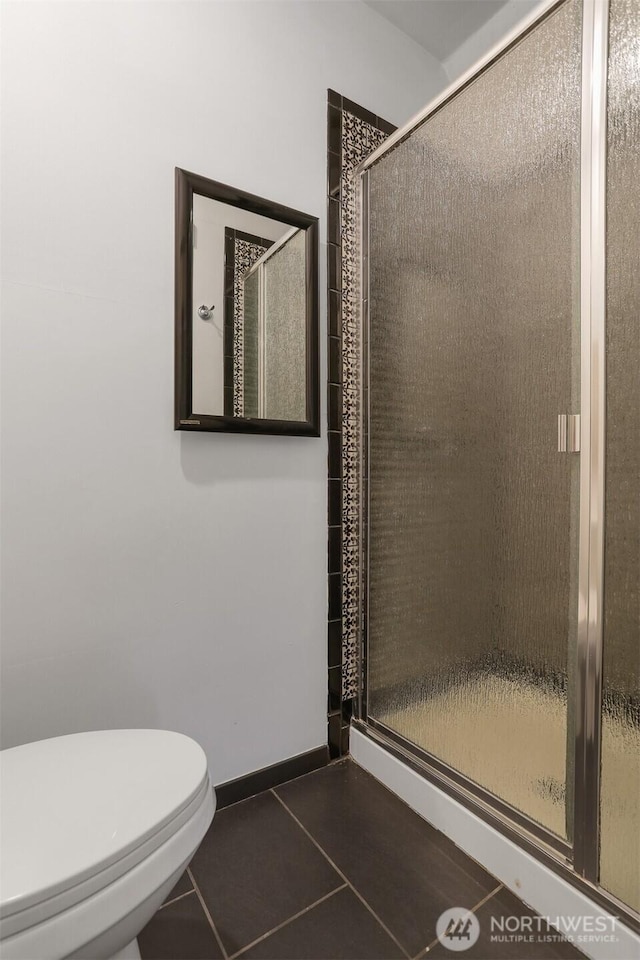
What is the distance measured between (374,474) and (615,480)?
2.49 feet

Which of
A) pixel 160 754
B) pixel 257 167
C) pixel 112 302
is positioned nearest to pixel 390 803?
pixel 160 754

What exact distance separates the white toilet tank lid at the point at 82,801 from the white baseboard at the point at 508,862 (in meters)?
0.75

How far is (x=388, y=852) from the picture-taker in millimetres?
1212

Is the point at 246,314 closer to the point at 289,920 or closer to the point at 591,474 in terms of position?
the point at 591,474

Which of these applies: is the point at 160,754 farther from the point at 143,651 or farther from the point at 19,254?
the point at 19,254

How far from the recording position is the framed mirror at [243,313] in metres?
1.28

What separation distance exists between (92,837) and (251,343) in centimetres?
115

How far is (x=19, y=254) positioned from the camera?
3.54ft

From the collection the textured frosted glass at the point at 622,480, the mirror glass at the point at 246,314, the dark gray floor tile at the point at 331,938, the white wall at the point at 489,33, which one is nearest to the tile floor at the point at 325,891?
the dark gray floor tile at the point at 331,938

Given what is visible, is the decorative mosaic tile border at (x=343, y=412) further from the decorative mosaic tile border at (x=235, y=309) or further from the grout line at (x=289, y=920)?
the grout line at (x=289, y=920)

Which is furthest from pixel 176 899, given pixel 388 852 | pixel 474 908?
pixel 474 908

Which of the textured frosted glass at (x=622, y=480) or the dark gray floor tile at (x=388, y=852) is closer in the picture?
the textured frosted glass at (x=622, y=480)

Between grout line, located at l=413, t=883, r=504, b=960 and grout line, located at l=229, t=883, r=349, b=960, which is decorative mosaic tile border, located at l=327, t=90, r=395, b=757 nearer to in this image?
grout line, located at l=229, t=883, r=349, b=960

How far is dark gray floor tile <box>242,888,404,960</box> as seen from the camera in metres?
0.96
